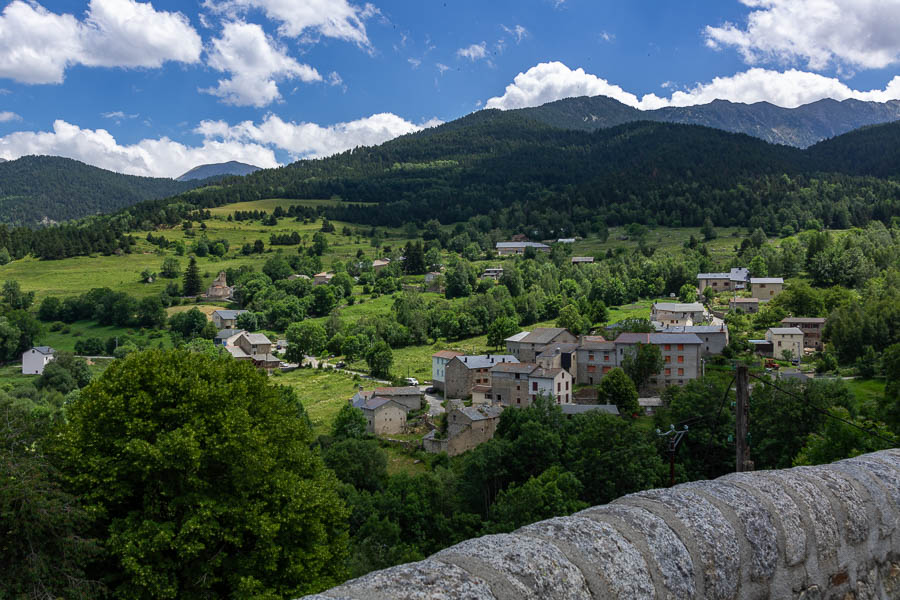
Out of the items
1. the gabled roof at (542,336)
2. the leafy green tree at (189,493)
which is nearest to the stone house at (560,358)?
A: the gabled roof at (542,336)

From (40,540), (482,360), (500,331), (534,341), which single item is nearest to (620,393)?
(482,360)

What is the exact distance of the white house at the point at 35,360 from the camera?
78.1 m

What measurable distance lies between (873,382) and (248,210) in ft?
548

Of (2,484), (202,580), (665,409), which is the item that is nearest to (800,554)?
(202,580)

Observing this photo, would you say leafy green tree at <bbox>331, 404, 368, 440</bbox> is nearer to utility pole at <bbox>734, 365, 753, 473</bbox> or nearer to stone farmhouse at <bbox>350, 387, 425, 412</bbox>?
stone farmhouse at <bbox>350, 387, 425, 412</bbox>

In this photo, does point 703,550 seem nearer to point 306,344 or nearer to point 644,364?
point 644,364

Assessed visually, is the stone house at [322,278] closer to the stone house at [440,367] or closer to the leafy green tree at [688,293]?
the stone house at [440,367]

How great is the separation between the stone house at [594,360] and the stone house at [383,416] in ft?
60.0

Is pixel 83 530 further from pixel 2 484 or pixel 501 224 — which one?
pixel 501 224

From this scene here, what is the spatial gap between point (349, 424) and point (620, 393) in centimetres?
2062

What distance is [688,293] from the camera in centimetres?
9081

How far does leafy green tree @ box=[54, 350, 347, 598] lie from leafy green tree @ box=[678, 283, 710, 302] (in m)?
83.6

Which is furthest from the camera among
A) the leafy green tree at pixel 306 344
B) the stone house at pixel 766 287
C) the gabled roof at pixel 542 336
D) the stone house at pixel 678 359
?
the stone house at pixel 766 287

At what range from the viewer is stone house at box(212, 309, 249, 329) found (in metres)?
98.1
